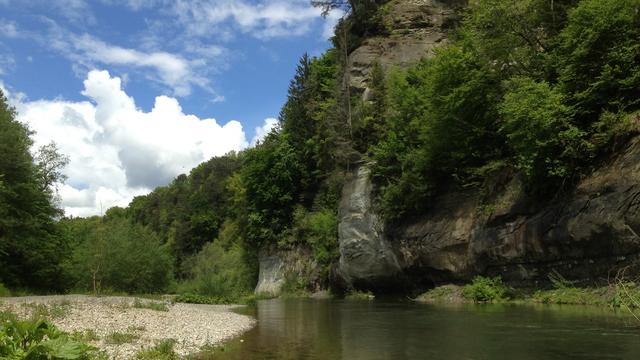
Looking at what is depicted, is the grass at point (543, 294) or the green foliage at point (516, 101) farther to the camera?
the green foliage at point (516, 101)

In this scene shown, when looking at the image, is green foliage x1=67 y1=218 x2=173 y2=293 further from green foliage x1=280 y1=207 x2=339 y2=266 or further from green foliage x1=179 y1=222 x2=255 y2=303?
green foliage x1=280 y1=207 x2=339 y2=266

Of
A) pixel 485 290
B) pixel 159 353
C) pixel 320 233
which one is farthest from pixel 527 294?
pixel 320 233

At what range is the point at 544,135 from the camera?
2619 centimetres

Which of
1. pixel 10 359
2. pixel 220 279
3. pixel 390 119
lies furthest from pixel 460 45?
pixel 10 359

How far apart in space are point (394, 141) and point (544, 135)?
17365 mm

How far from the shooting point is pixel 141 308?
2878 centimetres

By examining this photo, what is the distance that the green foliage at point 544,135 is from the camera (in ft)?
83.1

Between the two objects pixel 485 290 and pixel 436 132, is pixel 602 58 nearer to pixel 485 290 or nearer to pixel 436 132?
pixel 436 132

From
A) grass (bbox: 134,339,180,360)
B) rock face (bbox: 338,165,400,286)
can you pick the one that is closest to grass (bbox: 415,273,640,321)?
rock face (bbox: 338,165,400,286)

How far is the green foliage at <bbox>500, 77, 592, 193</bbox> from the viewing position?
25.3 meters

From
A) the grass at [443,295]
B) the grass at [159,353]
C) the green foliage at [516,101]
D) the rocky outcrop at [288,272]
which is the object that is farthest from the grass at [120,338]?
the rocky outcrop at [288,272]

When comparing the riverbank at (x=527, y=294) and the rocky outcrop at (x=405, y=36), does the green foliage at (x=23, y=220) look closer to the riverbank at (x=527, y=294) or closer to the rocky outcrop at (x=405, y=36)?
the riverbank at (x=527, y=294)

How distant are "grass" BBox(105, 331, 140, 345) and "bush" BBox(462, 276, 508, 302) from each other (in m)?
20.7

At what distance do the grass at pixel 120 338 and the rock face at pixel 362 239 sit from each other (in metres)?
28.2
